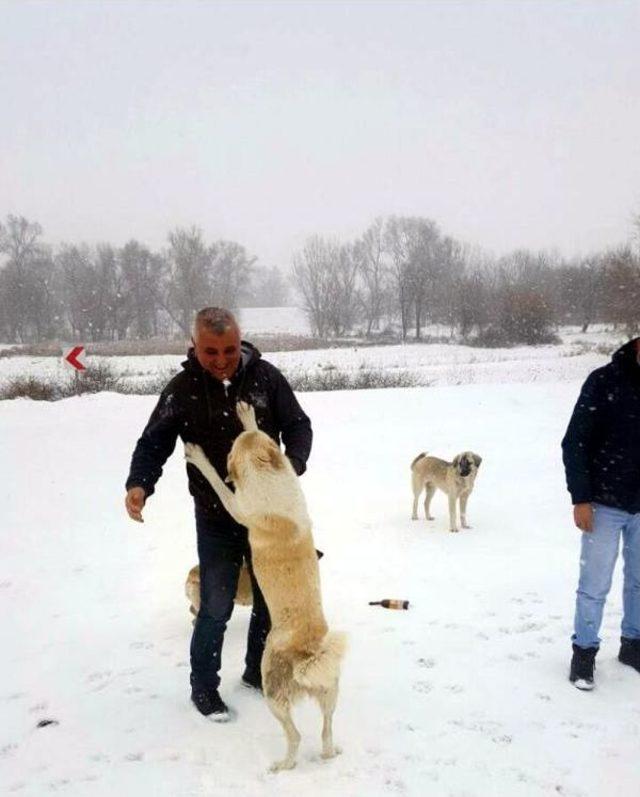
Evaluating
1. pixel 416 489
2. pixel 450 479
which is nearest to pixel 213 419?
pixel 450 479

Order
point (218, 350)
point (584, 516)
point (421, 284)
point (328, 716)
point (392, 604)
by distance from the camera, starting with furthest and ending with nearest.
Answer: point (421, 284), point (392, 604), point (584, 516), point (218, 350), point (328, 716)

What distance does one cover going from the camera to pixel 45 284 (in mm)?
62094

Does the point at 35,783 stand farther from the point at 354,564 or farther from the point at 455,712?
the point at 354,564

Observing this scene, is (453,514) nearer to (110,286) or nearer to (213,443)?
(213,443)

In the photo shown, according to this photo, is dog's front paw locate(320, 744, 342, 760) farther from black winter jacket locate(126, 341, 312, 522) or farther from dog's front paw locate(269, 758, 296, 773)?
black winter jacket locate(126, 341, 312, 522)

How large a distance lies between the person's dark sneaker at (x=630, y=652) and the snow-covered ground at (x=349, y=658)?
77mm

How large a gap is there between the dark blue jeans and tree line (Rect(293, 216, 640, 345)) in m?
46.8

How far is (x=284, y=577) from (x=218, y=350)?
120cm

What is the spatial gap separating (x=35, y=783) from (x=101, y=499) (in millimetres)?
5676

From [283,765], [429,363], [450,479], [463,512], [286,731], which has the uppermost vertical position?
[429,363]

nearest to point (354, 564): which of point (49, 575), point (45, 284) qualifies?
point (49, 575)

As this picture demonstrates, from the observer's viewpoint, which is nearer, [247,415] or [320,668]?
[320,668]

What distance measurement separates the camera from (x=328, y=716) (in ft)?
9.04

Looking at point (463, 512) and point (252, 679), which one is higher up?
point (252, 679)
